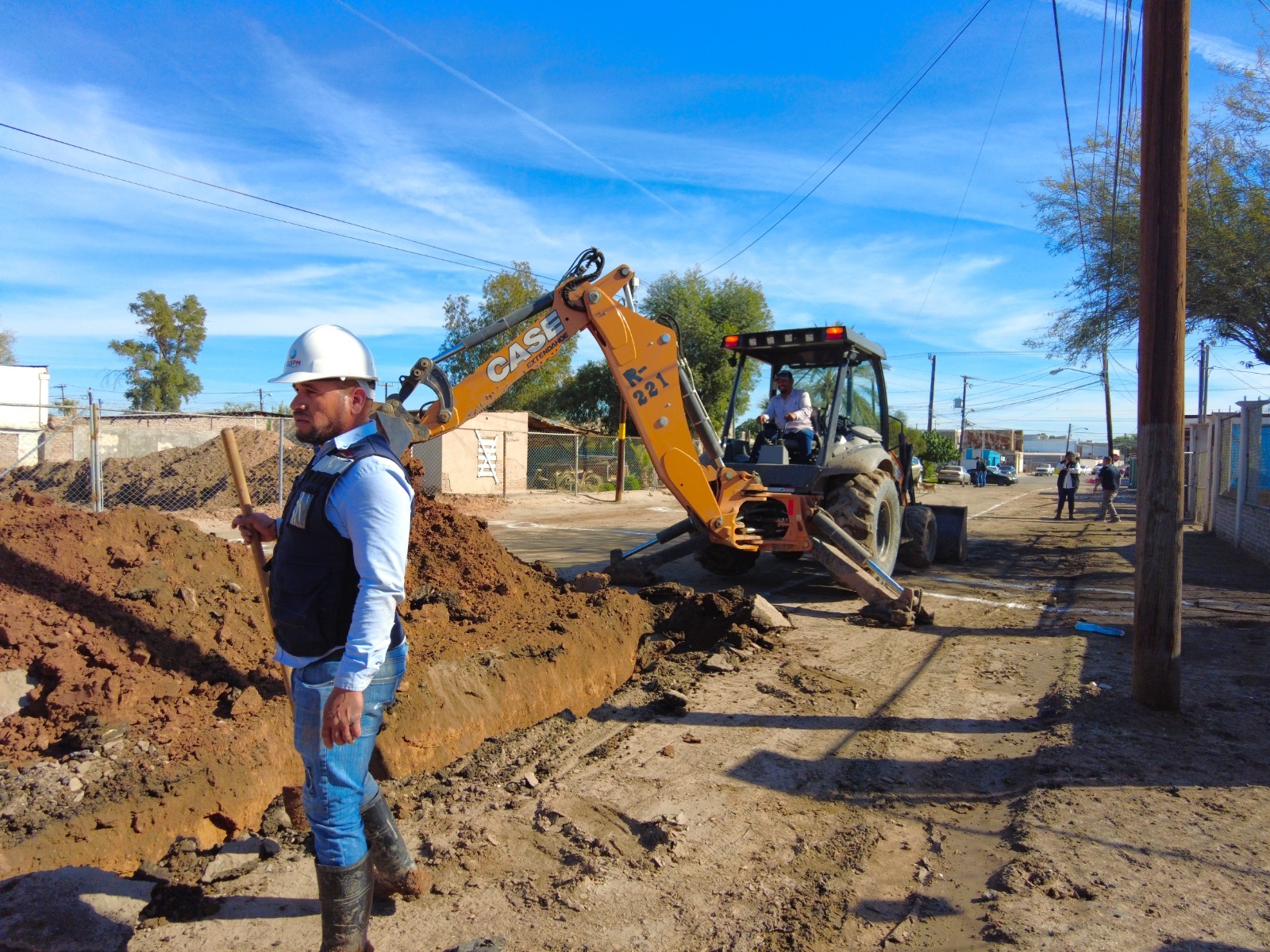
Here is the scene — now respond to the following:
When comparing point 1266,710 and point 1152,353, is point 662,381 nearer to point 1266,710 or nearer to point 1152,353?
point 1152,353

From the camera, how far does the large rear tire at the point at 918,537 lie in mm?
10727

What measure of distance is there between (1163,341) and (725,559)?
5.61 metres

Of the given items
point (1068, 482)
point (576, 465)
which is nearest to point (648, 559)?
point (576, 465)

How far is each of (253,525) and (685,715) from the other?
2.96 m

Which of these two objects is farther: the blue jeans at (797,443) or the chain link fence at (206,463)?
the chain link fence at (206,463)

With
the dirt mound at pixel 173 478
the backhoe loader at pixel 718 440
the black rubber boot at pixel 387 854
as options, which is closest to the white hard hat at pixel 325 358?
the black rubber boot at pixel 387 854

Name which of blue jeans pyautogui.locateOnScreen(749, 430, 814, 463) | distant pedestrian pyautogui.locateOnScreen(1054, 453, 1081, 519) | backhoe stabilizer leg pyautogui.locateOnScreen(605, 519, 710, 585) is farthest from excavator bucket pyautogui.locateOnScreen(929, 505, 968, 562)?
distant pedestrian pyautogui.locateOnScreen(1054, 453, 1081, 519)

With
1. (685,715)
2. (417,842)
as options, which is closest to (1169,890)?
(685,715)

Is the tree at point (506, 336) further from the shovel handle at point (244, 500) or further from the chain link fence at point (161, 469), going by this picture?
the shovel handle at point (244, 500)

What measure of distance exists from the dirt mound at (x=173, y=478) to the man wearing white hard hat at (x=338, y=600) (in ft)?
50.4

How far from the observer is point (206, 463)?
18500mm

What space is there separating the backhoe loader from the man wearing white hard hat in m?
2.63

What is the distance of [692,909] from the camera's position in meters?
3.11

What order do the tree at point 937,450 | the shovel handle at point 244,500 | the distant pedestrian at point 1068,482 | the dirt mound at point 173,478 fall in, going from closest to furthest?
the shovel handle at point 244,500, the dirt mound at point 173,478, the distant pedestrian at point 1068,482, the tree at point 937,450
